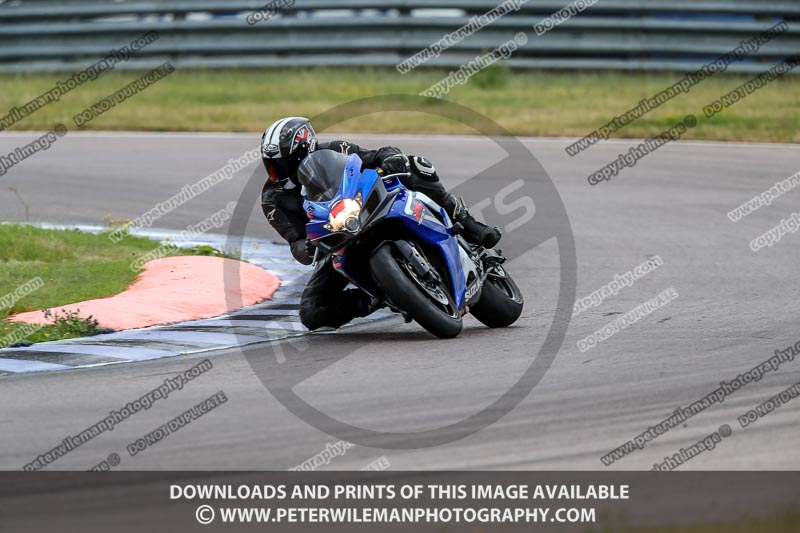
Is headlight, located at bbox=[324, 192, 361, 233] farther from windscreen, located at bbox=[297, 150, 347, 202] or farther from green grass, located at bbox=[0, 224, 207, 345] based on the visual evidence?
green grass, located at bbox=[0, 224, 207, 345]

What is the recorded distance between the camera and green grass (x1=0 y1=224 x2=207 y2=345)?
895 centimetres

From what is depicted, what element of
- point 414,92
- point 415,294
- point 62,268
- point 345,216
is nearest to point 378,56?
Answer: point 414,92

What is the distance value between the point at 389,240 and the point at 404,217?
0.18 meters

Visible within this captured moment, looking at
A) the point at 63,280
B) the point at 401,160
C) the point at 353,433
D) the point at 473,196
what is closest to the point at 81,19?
the point at 473,196

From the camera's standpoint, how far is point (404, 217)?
8.06 m

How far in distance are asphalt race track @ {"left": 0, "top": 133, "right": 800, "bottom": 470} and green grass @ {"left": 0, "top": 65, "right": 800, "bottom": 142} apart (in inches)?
265

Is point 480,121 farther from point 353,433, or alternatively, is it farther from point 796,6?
point 353,433

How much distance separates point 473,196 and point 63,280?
548 centimetres

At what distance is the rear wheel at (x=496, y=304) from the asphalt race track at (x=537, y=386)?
112 mm

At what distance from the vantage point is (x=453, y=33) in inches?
900

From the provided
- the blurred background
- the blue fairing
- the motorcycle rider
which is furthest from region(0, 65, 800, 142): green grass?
the blue fairing

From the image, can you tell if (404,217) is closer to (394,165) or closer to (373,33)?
(394,165)

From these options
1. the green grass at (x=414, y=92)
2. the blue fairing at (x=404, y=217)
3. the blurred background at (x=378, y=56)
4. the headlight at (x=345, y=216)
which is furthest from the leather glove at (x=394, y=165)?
the blurred background at (x=378, y=56)

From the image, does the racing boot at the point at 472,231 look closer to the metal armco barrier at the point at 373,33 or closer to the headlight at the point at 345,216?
the headlight at the point at 345,216
